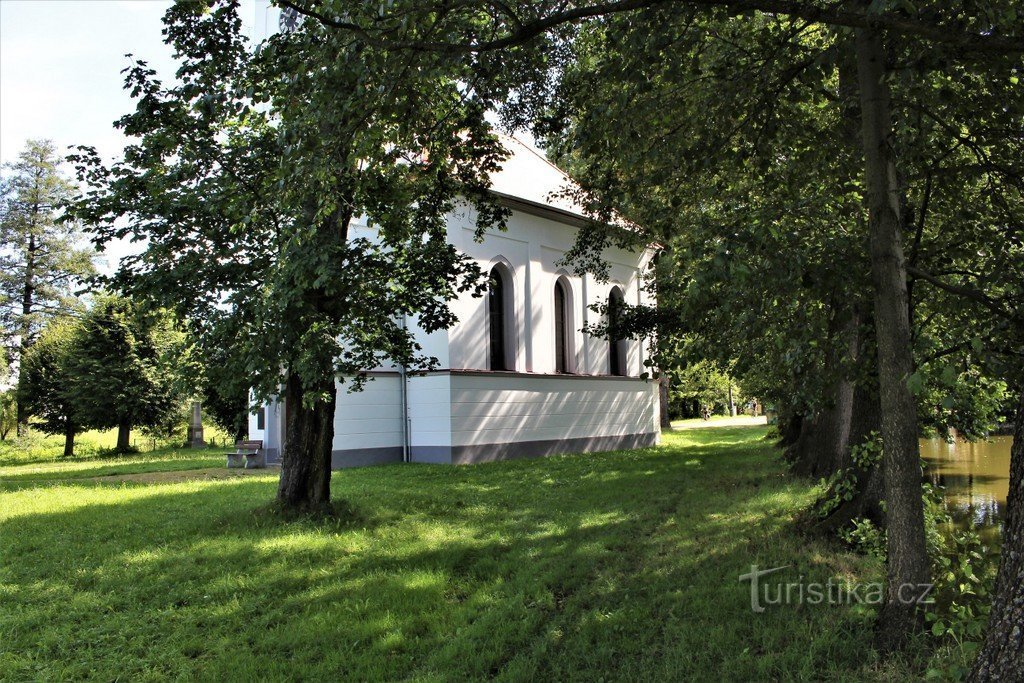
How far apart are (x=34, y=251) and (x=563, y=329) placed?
28.4 metres

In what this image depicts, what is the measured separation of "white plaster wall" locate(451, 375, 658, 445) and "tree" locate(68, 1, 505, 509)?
862 cm

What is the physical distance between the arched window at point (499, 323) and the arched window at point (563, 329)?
2.59 m

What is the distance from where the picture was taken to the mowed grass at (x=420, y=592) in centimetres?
445

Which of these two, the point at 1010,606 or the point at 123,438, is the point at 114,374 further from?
the point at 1010,606

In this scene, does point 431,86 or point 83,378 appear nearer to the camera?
point 431,86

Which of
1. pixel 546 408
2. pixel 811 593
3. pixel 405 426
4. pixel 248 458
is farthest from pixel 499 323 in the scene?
pixel 811 593

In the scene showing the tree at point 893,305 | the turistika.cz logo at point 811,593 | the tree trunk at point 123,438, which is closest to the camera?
the tree at point 893,305

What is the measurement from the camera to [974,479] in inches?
535

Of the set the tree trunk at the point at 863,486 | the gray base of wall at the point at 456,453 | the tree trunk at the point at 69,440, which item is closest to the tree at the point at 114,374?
the tree trunk at the point at 69,440

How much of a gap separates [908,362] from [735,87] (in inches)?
111

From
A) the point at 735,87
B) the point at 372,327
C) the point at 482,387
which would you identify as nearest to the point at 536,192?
the point at 482,387

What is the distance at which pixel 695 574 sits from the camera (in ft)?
20.1

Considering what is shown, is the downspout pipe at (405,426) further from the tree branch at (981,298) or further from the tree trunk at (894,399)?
the tree branch at (981,298)

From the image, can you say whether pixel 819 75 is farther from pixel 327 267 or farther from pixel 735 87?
pixel 327 267
